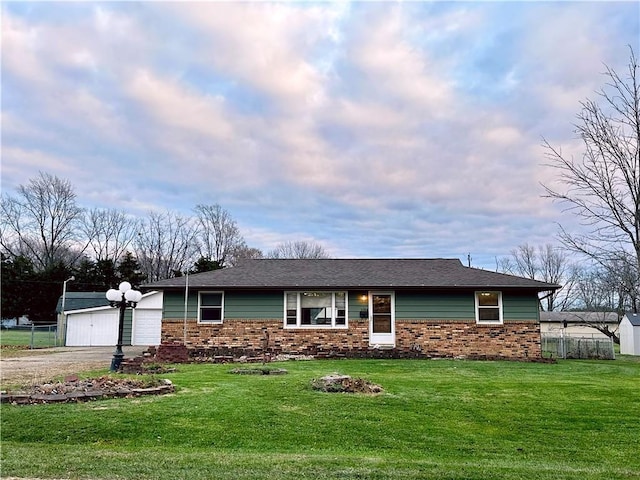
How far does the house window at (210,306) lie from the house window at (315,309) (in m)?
2.40

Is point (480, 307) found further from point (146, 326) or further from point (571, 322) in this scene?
point (571, 322)

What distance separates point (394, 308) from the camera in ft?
55.5

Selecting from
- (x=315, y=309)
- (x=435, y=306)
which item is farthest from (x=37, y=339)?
(x=435, y=306)

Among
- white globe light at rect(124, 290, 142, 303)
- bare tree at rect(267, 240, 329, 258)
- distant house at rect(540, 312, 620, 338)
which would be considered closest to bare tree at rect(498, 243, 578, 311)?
distant house at rect(540, 312, 620, 338)

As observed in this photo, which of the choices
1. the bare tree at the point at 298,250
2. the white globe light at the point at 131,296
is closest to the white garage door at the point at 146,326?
the white globe light at the point at 131,296

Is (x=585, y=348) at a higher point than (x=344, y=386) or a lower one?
lower

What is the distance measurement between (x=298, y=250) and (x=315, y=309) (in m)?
38.5

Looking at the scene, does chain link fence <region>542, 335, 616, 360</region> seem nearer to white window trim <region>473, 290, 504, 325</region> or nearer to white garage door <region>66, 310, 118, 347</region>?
white window trim <region>473, 290, 504, 325</region>

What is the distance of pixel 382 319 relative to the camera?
55.7ft

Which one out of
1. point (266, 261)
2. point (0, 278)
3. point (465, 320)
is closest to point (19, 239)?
point (0, 278)

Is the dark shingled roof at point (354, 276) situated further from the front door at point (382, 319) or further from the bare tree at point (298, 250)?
the bare tree at point (298, 250)

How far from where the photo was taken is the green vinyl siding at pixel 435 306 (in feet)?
54.7

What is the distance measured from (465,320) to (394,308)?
2.49 meters

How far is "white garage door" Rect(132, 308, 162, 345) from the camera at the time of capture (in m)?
25.8
